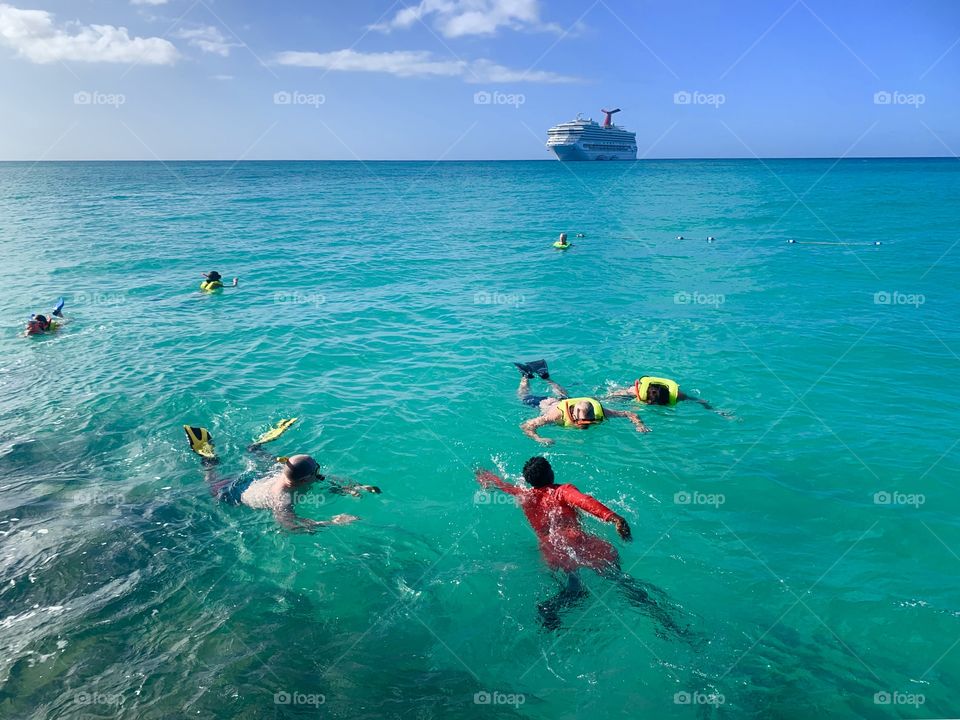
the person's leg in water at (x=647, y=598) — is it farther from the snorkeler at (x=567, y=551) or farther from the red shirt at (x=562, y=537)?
the red shirt at (x=562, y=537)

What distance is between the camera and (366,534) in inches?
355

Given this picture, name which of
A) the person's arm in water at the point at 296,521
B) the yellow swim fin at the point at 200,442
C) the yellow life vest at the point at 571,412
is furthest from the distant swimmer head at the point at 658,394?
the yellow swim fin at the point at 200,442

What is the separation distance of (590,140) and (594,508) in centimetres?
15563

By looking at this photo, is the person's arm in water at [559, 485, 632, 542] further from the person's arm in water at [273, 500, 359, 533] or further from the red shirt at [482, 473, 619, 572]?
the person's arm in water at [273, 500, 359, 533]

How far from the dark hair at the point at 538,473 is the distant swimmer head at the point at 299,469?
3.54 m

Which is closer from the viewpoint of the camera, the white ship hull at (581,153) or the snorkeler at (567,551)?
the snorkeler at (567,551)

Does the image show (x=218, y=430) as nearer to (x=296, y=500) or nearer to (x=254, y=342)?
(x=296, y=500)

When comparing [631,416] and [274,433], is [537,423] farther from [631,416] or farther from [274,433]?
[274,433]

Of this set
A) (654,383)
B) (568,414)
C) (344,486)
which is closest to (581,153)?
(654,383)

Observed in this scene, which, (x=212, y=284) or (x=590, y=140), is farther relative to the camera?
(x=590, y=140)

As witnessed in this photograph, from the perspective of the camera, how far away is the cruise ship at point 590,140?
143500 mm

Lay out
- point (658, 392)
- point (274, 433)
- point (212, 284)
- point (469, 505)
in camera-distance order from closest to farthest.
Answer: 1. point (469, 505)
2. point (274, 433)
3. point (658, 392)
4. point (212, 284)

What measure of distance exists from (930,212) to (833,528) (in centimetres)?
5020

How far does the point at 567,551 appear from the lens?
7.61m
